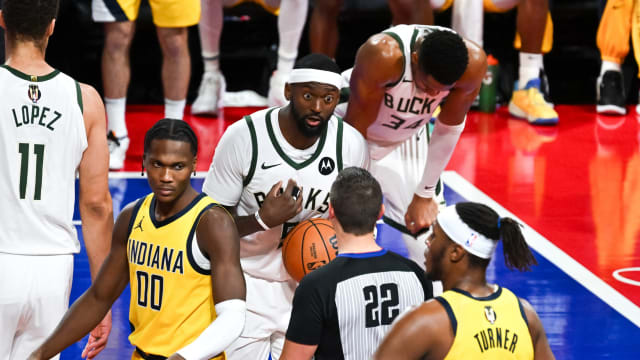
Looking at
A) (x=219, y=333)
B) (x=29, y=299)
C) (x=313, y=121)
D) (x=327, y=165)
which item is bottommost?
(x=29, y=299)

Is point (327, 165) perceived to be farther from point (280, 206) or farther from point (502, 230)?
point (502, 230)

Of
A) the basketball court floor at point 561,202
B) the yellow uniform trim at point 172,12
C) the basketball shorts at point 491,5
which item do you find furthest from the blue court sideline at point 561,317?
the basketball shorts at point 491,5

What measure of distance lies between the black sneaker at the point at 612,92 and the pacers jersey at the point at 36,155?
27.6ft

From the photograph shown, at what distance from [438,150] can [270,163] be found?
125 cm

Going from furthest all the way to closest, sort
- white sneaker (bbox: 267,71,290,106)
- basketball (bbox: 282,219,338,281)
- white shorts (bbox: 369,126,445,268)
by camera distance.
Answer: white sneaker (bbox: 267,71,290,106) → white shorts (bbox: 369,126,445,268) → basketball (bbox: 282,219,338,281)

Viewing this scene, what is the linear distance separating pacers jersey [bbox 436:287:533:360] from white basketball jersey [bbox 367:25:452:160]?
2.22m

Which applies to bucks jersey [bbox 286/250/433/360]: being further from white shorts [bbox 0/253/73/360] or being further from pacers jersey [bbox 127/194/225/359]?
white shorts [bbox 0/253/73/360]

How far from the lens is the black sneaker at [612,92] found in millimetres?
10828

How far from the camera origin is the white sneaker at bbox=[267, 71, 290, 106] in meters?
10.2

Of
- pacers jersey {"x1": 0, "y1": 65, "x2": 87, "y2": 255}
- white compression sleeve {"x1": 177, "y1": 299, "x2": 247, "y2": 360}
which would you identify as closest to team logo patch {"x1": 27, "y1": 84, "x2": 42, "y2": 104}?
pacers jersey {"x1": 0, "y1": 65, "x2": 87, "y2": 255}

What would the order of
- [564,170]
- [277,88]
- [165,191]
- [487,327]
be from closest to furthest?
[487,327] < [165,191] < [564,170] < [277,88]

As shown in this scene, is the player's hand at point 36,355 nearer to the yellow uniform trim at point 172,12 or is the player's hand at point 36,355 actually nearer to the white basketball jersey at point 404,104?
the white basketball jersey at point 404,104

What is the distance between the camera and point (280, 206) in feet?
13.3

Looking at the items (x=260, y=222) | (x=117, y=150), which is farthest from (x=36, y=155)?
(x=117, y=150)
